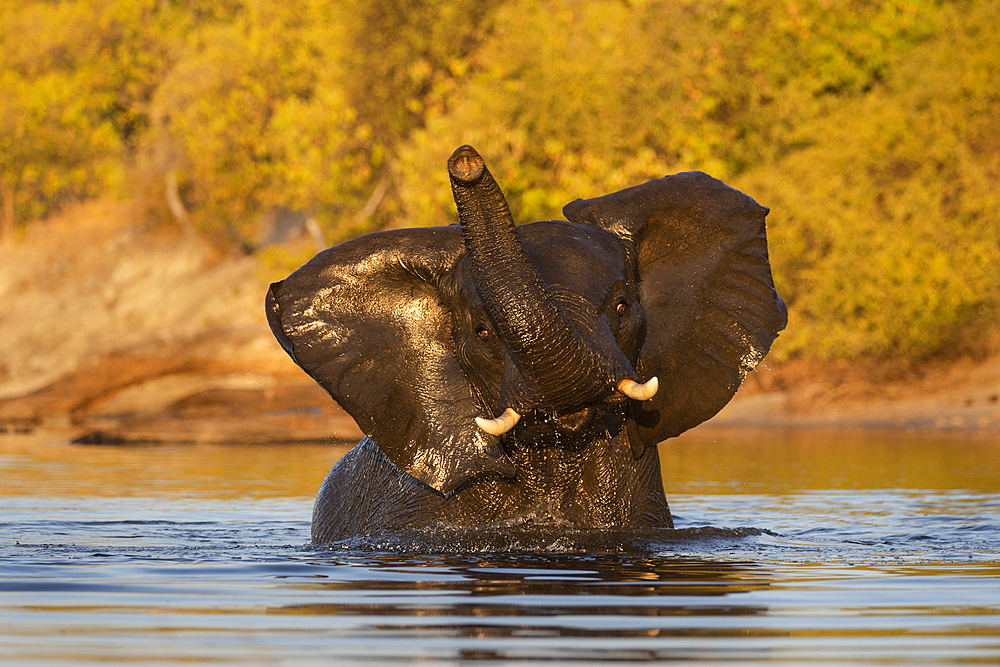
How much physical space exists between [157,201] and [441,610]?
43861 millimetres

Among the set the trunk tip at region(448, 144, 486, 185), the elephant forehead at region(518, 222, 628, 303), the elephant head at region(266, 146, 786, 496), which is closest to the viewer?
the trunk tip at region(448, 144, 486, 185)

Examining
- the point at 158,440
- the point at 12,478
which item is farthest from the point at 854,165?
the point at 12,478

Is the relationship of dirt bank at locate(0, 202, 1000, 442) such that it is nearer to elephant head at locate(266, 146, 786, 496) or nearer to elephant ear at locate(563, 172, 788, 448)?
elephant head at locate(266, 146, 786, 496)

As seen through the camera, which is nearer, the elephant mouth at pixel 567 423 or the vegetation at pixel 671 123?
the elephant mouth at pixel 567 423

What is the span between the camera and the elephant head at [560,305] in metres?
7.86

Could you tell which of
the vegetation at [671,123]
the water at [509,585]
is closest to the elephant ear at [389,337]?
the water at [509,585]

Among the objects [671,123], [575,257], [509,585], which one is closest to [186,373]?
[671,123]

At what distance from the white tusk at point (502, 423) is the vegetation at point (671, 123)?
2009cm

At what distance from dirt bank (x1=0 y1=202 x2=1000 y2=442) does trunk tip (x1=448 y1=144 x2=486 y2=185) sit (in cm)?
844

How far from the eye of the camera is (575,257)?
7.84 meters

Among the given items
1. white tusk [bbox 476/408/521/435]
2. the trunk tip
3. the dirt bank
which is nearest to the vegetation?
the dirt bank

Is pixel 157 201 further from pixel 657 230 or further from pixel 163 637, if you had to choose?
pixel 163 637

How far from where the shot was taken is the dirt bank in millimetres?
24516

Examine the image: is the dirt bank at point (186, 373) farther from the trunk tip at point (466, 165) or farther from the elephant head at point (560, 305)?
the trunk tip at point (466, 165)
